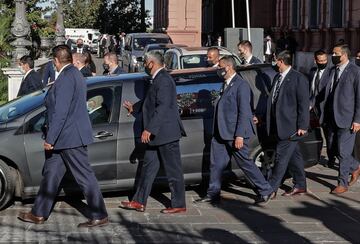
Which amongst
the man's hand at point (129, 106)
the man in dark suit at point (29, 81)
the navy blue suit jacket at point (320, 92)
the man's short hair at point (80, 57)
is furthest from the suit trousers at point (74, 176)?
the man in dark suit at point (29, 81)

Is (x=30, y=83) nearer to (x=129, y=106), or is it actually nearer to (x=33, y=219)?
(x=129, y=106)

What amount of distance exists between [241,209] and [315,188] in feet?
5.42

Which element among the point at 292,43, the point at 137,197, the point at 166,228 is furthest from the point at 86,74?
the point at 292,43

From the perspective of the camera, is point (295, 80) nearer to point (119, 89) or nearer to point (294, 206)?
point (294, 206)

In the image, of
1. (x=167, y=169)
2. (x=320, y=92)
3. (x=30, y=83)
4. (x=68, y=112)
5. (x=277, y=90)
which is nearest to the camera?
(x=68, y=112)

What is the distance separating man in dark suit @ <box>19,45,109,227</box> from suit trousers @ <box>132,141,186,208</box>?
717mm

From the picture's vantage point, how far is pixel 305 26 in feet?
101

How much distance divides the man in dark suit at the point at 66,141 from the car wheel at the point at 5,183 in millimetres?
638

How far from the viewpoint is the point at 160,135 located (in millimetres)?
7633

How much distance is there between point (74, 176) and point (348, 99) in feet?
12.3

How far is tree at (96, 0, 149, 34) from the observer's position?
6577 cm

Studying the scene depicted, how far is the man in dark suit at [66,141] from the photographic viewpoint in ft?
22.9

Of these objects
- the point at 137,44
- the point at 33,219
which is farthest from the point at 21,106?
the point at 137,44

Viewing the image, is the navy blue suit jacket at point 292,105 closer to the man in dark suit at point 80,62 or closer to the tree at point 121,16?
the man in dark suit at point 80,62
